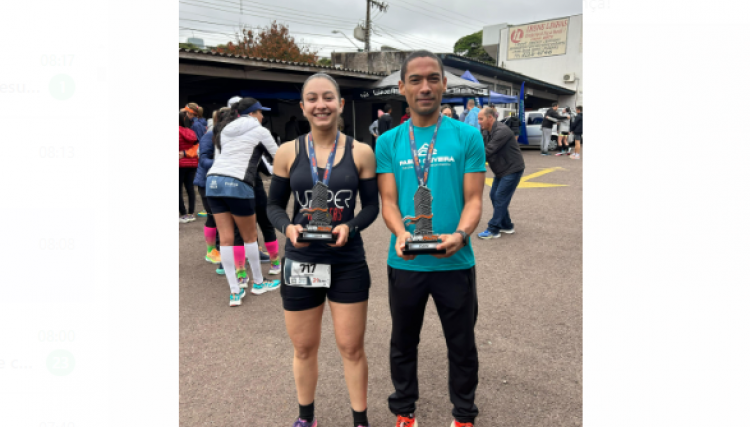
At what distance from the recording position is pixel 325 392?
2.96 m

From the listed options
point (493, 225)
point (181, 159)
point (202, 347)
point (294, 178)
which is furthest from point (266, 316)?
point (181, 159)

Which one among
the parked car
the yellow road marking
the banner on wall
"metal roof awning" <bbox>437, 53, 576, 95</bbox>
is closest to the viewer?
the yellow road marking

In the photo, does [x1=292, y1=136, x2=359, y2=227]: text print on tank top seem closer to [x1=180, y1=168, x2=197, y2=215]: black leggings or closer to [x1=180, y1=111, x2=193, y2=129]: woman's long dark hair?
[x1=180, y1=111, x2=193, y2=129]: woman's long dark hair

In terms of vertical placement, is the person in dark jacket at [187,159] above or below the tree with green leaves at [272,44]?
below

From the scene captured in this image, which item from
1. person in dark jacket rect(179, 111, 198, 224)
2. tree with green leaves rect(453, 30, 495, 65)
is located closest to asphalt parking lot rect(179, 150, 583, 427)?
person in dark jacket rect(179, 111, 198, 224)

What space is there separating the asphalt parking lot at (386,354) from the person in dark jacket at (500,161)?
3.24 feet

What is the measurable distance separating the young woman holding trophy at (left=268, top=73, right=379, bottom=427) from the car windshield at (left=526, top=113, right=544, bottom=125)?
21.1 meters

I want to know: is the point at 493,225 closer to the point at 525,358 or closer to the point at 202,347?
the point at 525,358

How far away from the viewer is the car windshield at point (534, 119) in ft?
70.7

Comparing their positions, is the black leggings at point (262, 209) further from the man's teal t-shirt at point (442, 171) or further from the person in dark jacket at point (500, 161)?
the person in dark jacket at point (500, 161)

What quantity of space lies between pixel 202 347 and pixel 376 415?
169cm

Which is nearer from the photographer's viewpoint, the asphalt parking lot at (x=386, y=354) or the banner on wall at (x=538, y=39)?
the asphalt parking lot at (x=386, y=354)

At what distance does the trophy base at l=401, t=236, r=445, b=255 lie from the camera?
2082 mm

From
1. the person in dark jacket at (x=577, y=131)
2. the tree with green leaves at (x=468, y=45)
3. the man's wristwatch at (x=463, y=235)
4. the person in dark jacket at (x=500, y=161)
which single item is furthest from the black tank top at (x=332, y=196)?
the tree with green leaves at (x=468, y=45)
